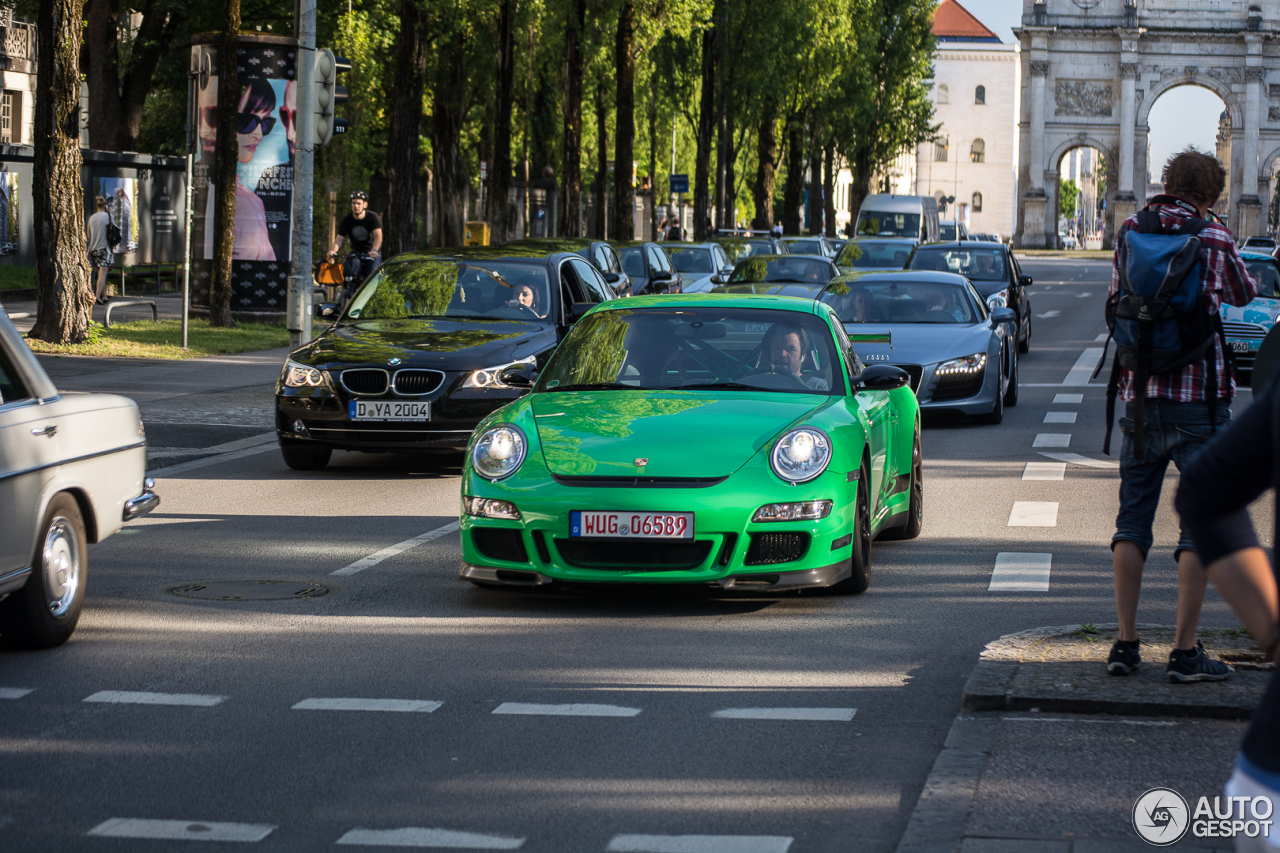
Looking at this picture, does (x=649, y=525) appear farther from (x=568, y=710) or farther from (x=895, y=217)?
(x=895, y=217)

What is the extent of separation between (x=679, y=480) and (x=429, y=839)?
124 inches

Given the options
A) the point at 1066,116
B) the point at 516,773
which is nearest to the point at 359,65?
the point at 516,773

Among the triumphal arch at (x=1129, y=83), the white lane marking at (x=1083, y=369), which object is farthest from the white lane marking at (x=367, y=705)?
the triumphal arch at (x=1129, y=83)

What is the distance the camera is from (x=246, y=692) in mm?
6379

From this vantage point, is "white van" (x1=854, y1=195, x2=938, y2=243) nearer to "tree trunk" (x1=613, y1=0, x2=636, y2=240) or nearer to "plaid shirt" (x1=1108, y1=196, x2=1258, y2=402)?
"tree trunk" (x1=613, y1=0, x2=636, y2=240)

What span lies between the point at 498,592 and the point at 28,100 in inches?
2061

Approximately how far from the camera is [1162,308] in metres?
6.27

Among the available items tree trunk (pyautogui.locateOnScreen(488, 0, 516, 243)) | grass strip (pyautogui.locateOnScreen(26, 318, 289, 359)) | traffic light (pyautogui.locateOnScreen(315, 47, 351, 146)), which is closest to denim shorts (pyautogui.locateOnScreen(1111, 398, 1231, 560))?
traffic light (pyautogui.locateOnScreen(315, 47, 351, 146))

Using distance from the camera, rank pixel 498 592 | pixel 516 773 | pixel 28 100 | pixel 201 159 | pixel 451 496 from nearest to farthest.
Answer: pixel 516 773
pixel 498 592
pixel 451 496
pixel 201 159
pixel 28 100

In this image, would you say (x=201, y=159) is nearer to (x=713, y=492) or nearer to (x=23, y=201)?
(x=23, y=201)

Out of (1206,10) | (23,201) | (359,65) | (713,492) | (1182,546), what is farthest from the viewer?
(1206,10)

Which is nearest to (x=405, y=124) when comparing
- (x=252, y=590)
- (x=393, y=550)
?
(x=393, y=550)

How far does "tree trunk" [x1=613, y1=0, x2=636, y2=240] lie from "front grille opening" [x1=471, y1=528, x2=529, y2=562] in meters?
32.2

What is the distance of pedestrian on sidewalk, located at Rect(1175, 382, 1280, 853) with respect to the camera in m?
2.62
